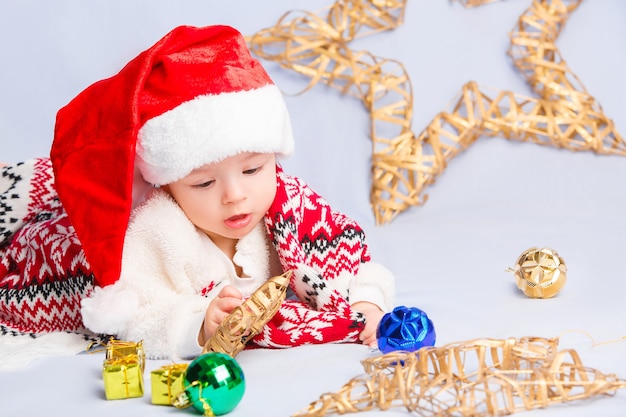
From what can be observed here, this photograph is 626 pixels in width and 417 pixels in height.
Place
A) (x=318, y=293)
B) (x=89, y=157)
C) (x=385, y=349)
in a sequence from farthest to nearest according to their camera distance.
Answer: (x=318, y=293) < (x=89, y=157) < (x=385, y=349)

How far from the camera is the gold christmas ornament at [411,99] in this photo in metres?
2.19

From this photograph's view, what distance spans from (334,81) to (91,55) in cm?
59

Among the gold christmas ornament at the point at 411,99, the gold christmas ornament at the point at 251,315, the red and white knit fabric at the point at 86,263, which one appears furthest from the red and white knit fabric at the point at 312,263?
the gold christmas ornament at the point at 411,99

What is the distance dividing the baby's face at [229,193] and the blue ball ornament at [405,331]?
32 centimetres

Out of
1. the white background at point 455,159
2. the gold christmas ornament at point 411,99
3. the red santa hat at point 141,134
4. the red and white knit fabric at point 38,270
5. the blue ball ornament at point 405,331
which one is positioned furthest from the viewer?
the gold christmas ornament at point 411,99

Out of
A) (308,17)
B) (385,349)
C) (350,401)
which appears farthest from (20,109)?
(350,401)

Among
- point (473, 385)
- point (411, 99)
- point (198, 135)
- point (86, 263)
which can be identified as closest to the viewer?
point (473, 385)

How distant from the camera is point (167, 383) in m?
1.04

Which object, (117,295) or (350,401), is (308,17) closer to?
(117,295)

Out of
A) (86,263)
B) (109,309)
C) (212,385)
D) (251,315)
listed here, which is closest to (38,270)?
(86,263)

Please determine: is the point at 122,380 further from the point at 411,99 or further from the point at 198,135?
the point at 411,99

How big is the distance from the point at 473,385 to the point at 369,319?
468 millimetres

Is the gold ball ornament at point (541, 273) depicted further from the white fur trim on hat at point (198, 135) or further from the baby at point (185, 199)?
the white fur trim on hat at point (198, 135)

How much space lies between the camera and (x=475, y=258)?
1785mm
